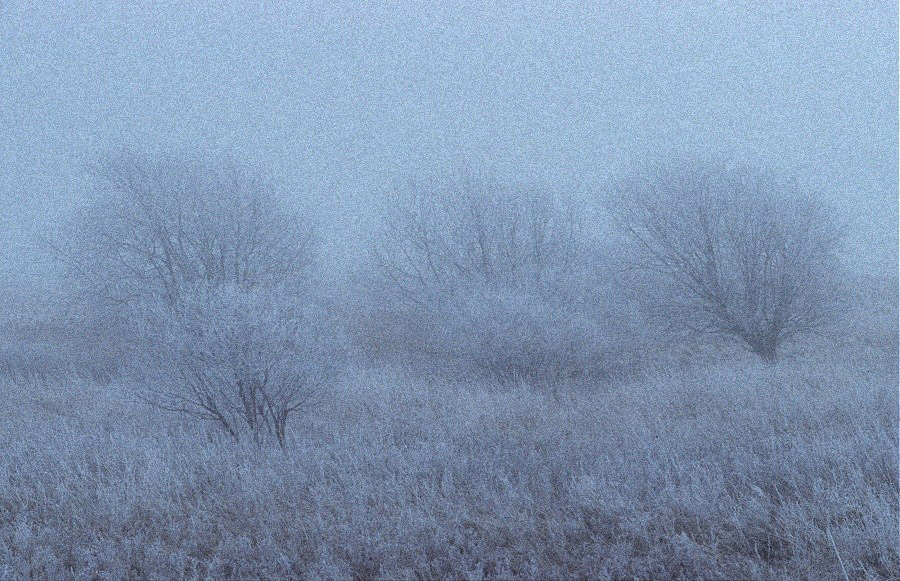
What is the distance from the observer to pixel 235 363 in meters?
6.92

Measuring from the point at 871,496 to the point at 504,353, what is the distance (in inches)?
333

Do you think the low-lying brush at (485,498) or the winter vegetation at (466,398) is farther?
the winter vegetation at (466,398)

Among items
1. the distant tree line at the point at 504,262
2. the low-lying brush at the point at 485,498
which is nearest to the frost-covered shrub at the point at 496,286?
the distant tree line at the point at 504,262

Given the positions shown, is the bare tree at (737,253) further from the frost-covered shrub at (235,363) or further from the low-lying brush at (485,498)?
the frost-covered shrub at (235,363)

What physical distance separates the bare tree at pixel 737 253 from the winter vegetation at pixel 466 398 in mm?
62

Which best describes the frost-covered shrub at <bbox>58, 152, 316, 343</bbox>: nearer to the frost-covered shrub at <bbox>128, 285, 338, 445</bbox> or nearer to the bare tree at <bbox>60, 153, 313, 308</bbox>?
the bare tree at <bbox>60, 153, 313, 308</bbox>

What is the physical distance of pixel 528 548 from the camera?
12.1 ft

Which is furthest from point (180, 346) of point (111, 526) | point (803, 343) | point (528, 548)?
point (803, 343)

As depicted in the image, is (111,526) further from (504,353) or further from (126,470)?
(504,353)

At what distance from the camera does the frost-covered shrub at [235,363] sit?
22.6 ft

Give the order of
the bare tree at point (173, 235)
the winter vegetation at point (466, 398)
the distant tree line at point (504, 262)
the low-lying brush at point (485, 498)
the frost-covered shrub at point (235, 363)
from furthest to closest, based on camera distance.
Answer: the bare tree at point (173, 235), the distant tree line at point (504, 262), the frost-covered shrub at point (235, 363), the winter vegetation at point (466, 398), the low-lying brush at point (485, 498)

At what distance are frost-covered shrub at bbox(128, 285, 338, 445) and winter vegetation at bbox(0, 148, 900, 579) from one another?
0.04 metres

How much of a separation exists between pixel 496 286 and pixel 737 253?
564cm

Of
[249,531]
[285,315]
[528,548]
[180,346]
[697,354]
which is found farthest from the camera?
[697,354]
